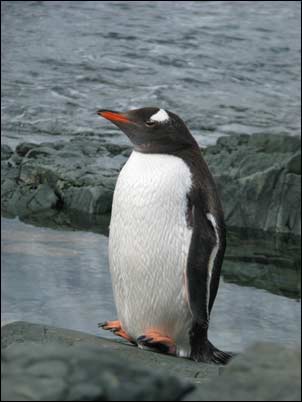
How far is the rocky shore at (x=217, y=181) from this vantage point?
10.7 metres

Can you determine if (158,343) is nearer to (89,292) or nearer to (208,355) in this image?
(208,355)

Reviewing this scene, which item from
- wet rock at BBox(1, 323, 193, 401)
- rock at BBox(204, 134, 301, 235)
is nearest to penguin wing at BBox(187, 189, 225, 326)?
wet rock at BBox(1, 323, 193, 401)

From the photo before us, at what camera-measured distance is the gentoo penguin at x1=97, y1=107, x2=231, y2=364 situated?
481 cm

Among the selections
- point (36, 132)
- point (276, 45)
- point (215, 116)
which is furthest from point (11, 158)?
point (276, 45)

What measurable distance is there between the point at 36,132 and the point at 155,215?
35.1 ft

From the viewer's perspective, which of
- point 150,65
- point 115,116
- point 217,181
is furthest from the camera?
point 150,65

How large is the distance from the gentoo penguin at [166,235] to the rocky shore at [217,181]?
5.58 metres

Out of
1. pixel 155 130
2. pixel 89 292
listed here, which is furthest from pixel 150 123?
pixel 89 292

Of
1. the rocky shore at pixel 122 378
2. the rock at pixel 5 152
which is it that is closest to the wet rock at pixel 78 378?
the rocky shore at pixel 122 378

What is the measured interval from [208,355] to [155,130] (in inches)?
37.0

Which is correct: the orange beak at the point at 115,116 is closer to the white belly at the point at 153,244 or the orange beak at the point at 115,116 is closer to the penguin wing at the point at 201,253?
the white belly at the point at 153,244

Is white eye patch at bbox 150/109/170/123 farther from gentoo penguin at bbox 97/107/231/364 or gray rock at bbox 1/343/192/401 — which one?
gray rock at bbox 1/343/192/401

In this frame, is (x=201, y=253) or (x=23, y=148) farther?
(x=23, y=148)

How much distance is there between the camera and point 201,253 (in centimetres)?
488
